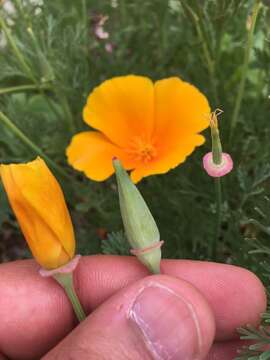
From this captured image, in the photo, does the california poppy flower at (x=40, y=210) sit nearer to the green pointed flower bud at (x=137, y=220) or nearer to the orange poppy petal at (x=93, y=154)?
the green pointed flower bud at (x=137, y=220)

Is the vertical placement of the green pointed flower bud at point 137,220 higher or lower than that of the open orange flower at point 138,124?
lower

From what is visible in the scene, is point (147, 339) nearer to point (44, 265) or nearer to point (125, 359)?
point (125, 359)

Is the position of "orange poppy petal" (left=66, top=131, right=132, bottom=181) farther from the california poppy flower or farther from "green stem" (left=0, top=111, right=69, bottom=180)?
the california poppy flower

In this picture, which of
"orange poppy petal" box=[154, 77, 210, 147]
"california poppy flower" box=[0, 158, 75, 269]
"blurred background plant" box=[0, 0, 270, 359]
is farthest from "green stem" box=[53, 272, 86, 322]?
"orange poppy petal" box=[154, 77, 210, 147]

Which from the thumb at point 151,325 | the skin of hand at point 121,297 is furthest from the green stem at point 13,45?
the thumb at point 151,325

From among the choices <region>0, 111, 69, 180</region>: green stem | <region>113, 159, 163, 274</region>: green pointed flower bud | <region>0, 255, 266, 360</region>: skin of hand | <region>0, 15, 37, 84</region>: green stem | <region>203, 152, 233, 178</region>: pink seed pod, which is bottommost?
<region>0, 255, 266, 360</region>: skin of hand

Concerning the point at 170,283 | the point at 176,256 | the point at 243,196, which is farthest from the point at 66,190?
the point at 170,283
